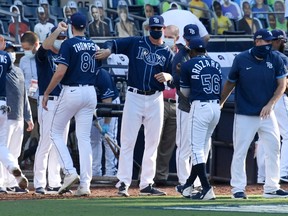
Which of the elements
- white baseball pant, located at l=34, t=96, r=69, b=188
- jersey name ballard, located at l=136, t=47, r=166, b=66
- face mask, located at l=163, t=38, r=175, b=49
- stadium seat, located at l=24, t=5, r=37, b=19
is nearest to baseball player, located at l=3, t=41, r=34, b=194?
white baseball pant, located at l=34, t=96, r=69, b=188

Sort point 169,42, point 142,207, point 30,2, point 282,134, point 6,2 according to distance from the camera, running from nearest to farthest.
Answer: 1. point 142,207
2. point 169,42
3. point 282,134
4. point 6,2
5. point 30,2

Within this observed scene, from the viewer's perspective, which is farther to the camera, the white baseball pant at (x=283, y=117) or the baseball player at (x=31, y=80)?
the baseball player at (x=31, y=80)

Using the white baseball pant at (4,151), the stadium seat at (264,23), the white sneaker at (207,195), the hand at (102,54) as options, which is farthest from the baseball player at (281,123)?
the stadium seat at (264,23)

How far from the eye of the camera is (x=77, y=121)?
12.7 metres

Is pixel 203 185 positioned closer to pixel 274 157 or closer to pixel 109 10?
pixel 274 157

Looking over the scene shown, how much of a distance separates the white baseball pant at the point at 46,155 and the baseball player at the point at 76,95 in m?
0.46

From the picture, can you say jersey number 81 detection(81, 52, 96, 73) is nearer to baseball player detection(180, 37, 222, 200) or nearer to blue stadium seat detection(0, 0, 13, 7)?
baseball player detection(180, 37, 222, 200)

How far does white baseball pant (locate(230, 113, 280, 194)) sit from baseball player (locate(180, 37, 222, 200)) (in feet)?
1.08

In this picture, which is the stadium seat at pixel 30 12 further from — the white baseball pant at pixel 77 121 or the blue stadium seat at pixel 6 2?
the white baseball pant at pixel 77 121

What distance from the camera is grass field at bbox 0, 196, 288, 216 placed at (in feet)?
33.6

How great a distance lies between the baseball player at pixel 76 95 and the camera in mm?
12430

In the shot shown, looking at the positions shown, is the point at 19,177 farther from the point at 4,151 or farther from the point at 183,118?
the point at 183,118

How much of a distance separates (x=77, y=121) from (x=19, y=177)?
97 centimetres

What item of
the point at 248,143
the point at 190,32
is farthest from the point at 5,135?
the point at 248,143
